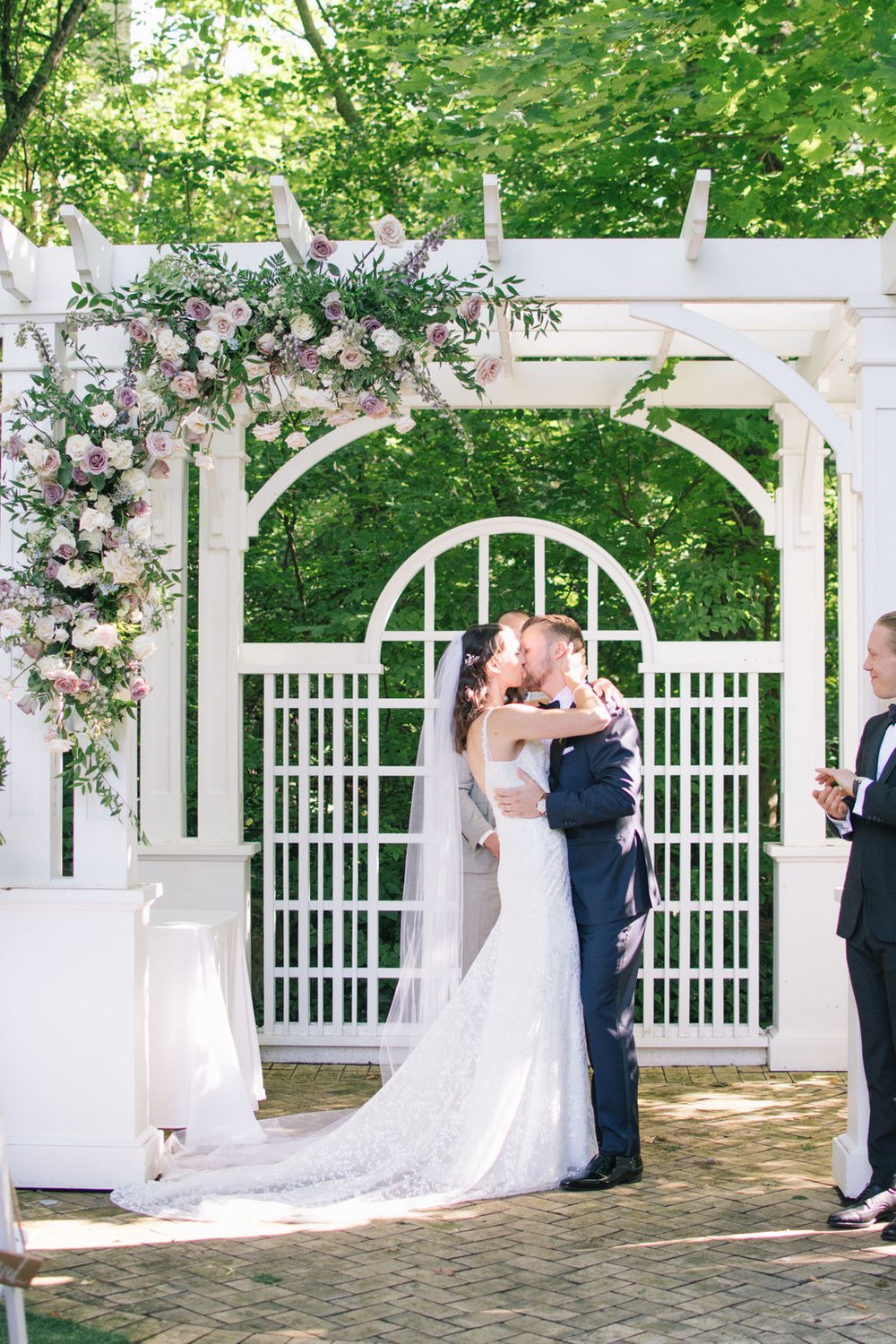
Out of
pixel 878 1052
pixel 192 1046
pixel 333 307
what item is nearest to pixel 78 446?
pixel 333 307

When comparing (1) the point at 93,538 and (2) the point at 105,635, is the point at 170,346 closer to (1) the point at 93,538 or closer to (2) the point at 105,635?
(1) the point at 93,538

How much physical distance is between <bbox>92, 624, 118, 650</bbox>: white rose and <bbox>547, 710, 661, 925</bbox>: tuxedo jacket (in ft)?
4.75

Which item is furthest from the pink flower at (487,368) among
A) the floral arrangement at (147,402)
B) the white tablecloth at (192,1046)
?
the white tablecloth at (192,1046)

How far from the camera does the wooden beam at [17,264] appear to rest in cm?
438

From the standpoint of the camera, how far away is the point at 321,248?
14.3ft

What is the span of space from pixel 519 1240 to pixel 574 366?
3.85m

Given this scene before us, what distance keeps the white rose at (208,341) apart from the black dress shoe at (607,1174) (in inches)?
107

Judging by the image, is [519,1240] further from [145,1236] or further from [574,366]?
[574,366]

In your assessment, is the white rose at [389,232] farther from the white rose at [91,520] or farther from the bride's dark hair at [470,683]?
the bride's dark hair at [470,683]

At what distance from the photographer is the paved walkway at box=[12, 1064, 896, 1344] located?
3232 mm

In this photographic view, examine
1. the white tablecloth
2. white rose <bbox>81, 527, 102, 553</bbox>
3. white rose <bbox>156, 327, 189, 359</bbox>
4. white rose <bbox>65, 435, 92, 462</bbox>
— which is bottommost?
the white tablecloth

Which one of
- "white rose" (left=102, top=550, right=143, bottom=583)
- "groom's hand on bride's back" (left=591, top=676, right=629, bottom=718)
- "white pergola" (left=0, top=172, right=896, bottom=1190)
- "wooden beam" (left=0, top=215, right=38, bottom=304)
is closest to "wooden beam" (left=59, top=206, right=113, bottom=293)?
"white pergola" (left=0, top=172, right=896, bottom=1190)

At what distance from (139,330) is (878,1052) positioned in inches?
119

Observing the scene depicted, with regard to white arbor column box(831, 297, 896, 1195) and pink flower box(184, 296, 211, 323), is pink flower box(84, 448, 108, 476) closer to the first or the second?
pink flower box(184, 296, 211, 323)
